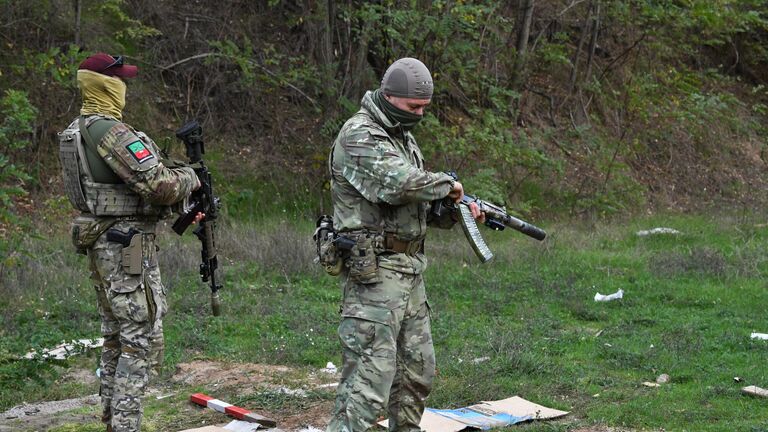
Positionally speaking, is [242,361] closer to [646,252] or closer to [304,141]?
[646,252]

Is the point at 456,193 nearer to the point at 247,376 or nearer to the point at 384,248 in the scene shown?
the point at 384,248

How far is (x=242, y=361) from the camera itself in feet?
24.5

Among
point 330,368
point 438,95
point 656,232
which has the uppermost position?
point 438,95

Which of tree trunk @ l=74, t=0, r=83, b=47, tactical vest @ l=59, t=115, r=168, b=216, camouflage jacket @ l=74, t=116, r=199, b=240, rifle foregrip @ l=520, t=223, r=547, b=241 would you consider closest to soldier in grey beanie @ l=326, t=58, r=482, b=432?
rifle foregrip @ l=520, t=223, r=547, b=241

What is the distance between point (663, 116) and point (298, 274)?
11.4m

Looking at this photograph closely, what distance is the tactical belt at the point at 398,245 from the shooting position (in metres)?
4.79

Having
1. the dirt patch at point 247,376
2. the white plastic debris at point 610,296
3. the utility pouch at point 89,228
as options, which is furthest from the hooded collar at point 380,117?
the white plastic debris at point 610,296

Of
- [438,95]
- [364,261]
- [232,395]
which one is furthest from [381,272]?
[438,95]

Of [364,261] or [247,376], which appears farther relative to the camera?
[247,376]

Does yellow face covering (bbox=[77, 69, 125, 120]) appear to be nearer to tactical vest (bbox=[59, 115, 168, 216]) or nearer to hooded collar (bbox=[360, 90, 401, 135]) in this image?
tactical vest (bbox=[59, 115, 168, 216])

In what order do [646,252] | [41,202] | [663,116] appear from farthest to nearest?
[663,116], [41,202], [646,252]

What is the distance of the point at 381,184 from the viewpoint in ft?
15.1

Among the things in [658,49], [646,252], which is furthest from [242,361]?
[658,49]

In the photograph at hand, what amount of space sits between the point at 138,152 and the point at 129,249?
563 mm
